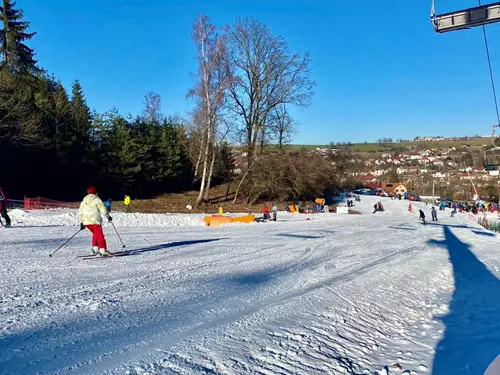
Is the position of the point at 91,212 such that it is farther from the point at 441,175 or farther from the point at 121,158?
the point at 441,175

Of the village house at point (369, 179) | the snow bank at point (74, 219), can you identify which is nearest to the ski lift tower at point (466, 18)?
the snow bank at point (74, 219)

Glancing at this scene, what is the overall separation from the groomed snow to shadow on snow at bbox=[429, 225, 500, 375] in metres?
0.03

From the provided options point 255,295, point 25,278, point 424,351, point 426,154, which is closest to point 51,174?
point 25,278

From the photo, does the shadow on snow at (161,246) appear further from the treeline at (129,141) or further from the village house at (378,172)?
the village house at (378,172)

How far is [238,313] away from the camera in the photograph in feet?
18.2

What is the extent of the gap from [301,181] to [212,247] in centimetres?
2520

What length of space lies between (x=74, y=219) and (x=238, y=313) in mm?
15158

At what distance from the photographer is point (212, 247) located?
12.1 metres

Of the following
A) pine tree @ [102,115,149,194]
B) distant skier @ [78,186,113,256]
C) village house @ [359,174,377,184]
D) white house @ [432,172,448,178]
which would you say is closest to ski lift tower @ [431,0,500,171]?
distant skier @ [78,186,113,256]

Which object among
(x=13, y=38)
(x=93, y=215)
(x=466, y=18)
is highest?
(x=13, y=38)

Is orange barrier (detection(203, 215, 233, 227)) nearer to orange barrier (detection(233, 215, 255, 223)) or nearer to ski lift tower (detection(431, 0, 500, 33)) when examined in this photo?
orange barrier (detection(233, 215, 255, 223))

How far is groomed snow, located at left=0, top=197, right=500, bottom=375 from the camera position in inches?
158

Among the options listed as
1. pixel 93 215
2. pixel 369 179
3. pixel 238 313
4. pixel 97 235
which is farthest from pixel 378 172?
pixel 238 313

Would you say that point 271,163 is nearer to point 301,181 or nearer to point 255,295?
point 301,181
